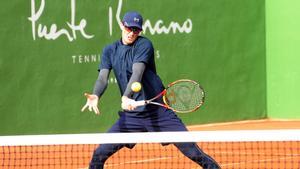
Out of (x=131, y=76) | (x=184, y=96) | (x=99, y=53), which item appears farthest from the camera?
(x=99, y=53)

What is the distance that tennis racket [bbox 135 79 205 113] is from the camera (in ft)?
26.7

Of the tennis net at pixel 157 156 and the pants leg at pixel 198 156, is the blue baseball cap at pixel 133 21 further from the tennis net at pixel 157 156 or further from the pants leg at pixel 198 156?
the tennis net at pixel 157 156

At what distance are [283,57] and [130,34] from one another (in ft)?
28.4

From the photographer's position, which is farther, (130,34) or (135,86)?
(130,34)

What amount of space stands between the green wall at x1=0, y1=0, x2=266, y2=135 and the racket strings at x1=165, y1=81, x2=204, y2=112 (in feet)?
17.0

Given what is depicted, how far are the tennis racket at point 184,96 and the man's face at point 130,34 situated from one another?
0.59 meters

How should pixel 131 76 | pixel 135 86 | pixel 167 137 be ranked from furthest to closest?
1. pixel 131 76
2. pixel 135 86
3. pixel 167 137

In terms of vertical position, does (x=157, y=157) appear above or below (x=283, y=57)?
below

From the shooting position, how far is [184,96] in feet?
27.0

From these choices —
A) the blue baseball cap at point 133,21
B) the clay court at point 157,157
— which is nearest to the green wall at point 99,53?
the clay court at point 157,157

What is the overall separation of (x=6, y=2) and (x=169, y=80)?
136 inches

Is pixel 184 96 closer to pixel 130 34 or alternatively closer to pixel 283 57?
pixel 130 34

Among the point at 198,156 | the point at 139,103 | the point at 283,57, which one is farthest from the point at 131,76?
the point at 283,57

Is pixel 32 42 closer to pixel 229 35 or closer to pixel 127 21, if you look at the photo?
pixel 229 35
